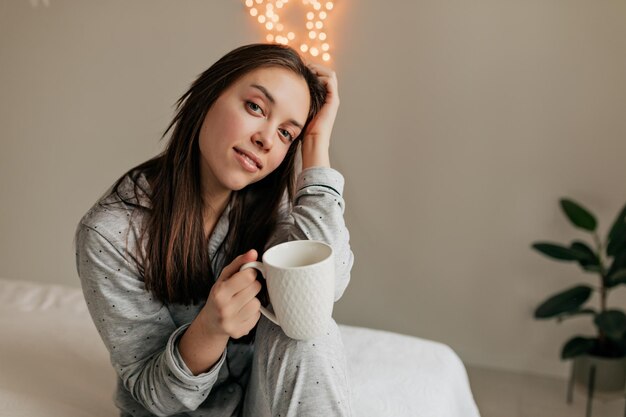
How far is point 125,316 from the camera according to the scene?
3.22 ft

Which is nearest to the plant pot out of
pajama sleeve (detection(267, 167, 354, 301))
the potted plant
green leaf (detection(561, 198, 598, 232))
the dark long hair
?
the potted plant

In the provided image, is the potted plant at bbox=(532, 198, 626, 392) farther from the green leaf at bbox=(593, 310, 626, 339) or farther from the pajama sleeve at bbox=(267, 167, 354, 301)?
the pajama sleeve at bbox=(267, 167, 354, 301)

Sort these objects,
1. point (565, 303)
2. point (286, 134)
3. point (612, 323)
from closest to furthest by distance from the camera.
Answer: point (286, 134) < point (612, 323) < point (565, 303)

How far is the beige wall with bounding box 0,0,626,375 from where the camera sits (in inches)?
70.1

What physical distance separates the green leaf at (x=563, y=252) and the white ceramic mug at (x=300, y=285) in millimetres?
1007

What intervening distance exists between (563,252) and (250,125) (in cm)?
103

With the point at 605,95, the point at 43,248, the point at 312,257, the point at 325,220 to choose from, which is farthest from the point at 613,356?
the point at 43,248

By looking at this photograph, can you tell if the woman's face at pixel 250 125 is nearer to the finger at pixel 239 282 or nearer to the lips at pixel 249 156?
the lips at pixel 249 156

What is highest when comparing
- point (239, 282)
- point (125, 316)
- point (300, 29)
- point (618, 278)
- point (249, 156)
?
point (300, 29)

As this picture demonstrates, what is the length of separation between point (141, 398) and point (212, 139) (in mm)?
421

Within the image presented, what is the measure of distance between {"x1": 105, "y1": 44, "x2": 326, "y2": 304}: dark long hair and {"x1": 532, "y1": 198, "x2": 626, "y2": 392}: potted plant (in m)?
0.91

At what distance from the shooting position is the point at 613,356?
1722 millimetres

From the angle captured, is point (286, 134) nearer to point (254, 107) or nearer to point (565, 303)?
point (254, 107)

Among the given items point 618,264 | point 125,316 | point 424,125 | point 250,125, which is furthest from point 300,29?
point 125,316
